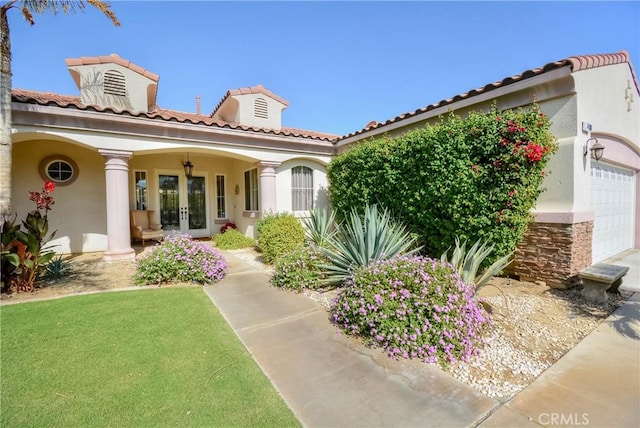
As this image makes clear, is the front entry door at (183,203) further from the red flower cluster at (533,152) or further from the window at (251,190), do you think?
the red flower cluster at (533,152)

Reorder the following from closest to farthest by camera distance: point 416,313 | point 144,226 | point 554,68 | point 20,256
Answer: point 416,313 → point 20,256 → point 554,68 → point 144,226

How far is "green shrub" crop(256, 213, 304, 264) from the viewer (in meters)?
7.12

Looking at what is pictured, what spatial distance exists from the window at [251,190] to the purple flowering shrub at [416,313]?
7.25m

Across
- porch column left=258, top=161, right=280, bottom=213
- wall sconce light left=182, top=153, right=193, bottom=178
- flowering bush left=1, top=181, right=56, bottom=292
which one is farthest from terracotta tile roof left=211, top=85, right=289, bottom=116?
flowering bush left=1, top=181, right=56, bottom=292

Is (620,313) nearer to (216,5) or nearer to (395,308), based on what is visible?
(395,308)

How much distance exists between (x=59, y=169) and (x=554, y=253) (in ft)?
43.6

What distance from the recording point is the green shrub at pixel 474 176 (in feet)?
15.7

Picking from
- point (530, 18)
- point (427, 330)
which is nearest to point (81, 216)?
point (427, 330)

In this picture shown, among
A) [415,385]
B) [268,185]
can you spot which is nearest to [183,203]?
[268,185]

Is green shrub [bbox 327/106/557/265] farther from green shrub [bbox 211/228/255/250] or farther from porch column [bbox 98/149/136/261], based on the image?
porch column [bbox 98/149/136/261]

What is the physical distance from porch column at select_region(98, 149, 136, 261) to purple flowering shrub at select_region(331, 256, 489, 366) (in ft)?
21.6

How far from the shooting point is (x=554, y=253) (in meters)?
5.27

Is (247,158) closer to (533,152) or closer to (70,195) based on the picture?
(70,195)

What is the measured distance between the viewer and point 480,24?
6.89 m
